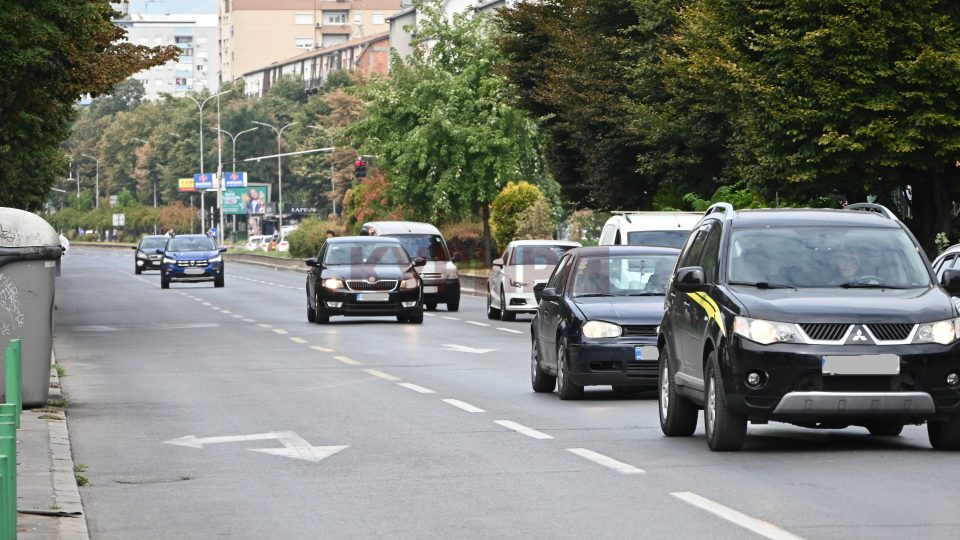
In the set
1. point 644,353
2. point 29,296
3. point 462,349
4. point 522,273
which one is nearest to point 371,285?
point 522,273

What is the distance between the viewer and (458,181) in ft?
234

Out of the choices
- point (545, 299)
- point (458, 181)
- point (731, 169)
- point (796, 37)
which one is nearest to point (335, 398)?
point (545, 299)

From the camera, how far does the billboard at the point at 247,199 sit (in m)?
163

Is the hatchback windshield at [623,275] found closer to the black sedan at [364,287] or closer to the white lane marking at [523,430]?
the white lane marking at [523,430]

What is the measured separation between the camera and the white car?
36656 millimetres

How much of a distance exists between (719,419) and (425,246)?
30.1 m

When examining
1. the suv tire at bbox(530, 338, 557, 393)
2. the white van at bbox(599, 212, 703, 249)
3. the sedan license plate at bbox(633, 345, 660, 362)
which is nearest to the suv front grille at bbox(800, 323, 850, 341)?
the sedan license plate at bbox(633, 345, 660, 362)

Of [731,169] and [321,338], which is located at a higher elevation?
[731,169]

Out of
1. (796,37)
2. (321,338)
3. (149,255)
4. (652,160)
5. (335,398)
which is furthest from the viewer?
(149,255)

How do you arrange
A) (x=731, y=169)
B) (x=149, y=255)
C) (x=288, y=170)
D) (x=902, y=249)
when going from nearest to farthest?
1. (x=902, y=249)
2. (x=731, y=169)
3. (x=149, y=255)
4. (x=288, y=170)

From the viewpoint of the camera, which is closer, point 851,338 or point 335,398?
point 851,338

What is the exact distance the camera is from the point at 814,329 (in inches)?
498

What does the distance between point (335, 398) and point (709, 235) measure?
5.54m

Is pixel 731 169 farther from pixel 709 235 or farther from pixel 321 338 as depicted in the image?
pixel 709 235
